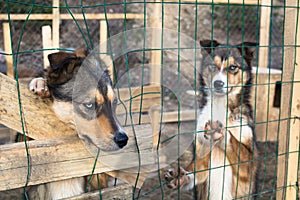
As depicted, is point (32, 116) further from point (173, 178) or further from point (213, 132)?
point (213, 132)

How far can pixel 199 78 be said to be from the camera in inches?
163

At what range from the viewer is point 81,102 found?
2.38m

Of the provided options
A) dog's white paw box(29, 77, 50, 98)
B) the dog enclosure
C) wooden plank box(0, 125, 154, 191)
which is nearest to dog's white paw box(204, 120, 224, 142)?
the dog enclosure

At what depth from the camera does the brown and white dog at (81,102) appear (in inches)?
90.0

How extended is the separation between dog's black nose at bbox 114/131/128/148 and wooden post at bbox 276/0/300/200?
1.71 meters

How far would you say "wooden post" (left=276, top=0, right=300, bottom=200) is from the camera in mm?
3328

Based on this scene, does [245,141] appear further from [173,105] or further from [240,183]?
[173,105]

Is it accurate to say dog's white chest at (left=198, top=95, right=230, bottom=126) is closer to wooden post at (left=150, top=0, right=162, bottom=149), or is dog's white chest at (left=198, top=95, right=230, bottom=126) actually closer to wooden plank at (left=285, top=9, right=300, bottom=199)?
wooden plank at (left=285, top=9, right=300, bottom=199)

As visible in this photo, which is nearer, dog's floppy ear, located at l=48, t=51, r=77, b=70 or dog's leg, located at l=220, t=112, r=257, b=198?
dog's floppy ear, located at l=48, t=51, r=77, b=70

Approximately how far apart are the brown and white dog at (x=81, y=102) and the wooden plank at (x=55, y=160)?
7cm

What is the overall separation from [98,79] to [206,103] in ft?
5.28

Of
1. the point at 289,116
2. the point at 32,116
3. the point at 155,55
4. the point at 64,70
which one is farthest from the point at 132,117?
the point at 155,55

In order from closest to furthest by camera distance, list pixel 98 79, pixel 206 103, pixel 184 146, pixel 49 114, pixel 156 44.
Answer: pixel 49 114 < pixel 98 79 < pixel 184 146 < pixel 206 103 < pixel 156 44

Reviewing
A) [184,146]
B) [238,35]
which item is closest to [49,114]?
[184,146]
